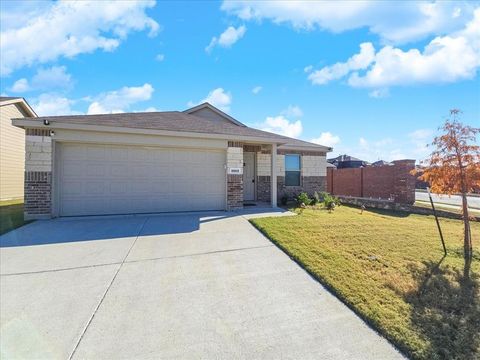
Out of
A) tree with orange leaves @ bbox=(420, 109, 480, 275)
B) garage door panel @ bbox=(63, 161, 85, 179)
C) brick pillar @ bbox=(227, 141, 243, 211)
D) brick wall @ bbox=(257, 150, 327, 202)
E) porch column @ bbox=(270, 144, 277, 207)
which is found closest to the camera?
tree with orange leaves @ bbox=(420, 109, 480, 275)

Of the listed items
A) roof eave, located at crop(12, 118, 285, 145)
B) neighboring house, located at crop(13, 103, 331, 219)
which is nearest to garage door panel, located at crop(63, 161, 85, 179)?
neighboring house, located at crop(13, 103, 331, 219)

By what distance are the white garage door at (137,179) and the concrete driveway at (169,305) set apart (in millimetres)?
2745

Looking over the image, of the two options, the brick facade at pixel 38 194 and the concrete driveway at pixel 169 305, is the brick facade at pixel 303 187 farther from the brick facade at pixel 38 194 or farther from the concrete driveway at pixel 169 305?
the brick facade at pixel 38 194

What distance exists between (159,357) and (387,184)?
13709 millimetres

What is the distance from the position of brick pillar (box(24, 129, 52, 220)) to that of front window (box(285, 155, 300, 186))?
9.54 metres

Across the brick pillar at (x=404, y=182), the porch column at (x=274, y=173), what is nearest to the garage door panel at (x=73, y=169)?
the porch column at (x=274, y=173)

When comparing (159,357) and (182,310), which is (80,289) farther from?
(159,357)

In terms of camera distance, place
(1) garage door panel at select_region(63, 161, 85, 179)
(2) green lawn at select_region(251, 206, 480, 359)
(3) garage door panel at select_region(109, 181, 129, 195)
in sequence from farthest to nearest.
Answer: (3) garage door panel at select_region(109, 181, 129, 195)
(1) garage door panel at select_region(63, 161, 85, 179)
(2) green lawn at select_region(251, 206, 480, 359)

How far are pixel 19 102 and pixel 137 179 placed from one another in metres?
13.5

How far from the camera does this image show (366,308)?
3.16 meters

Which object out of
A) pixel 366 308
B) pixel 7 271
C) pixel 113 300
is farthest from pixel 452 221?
pixel 7 271

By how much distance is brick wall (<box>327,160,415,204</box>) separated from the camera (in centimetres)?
1214

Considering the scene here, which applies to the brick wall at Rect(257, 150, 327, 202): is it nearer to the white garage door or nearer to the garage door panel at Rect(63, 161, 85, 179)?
the white garage door

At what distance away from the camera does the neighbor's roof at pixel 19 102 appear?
48.8 ft
